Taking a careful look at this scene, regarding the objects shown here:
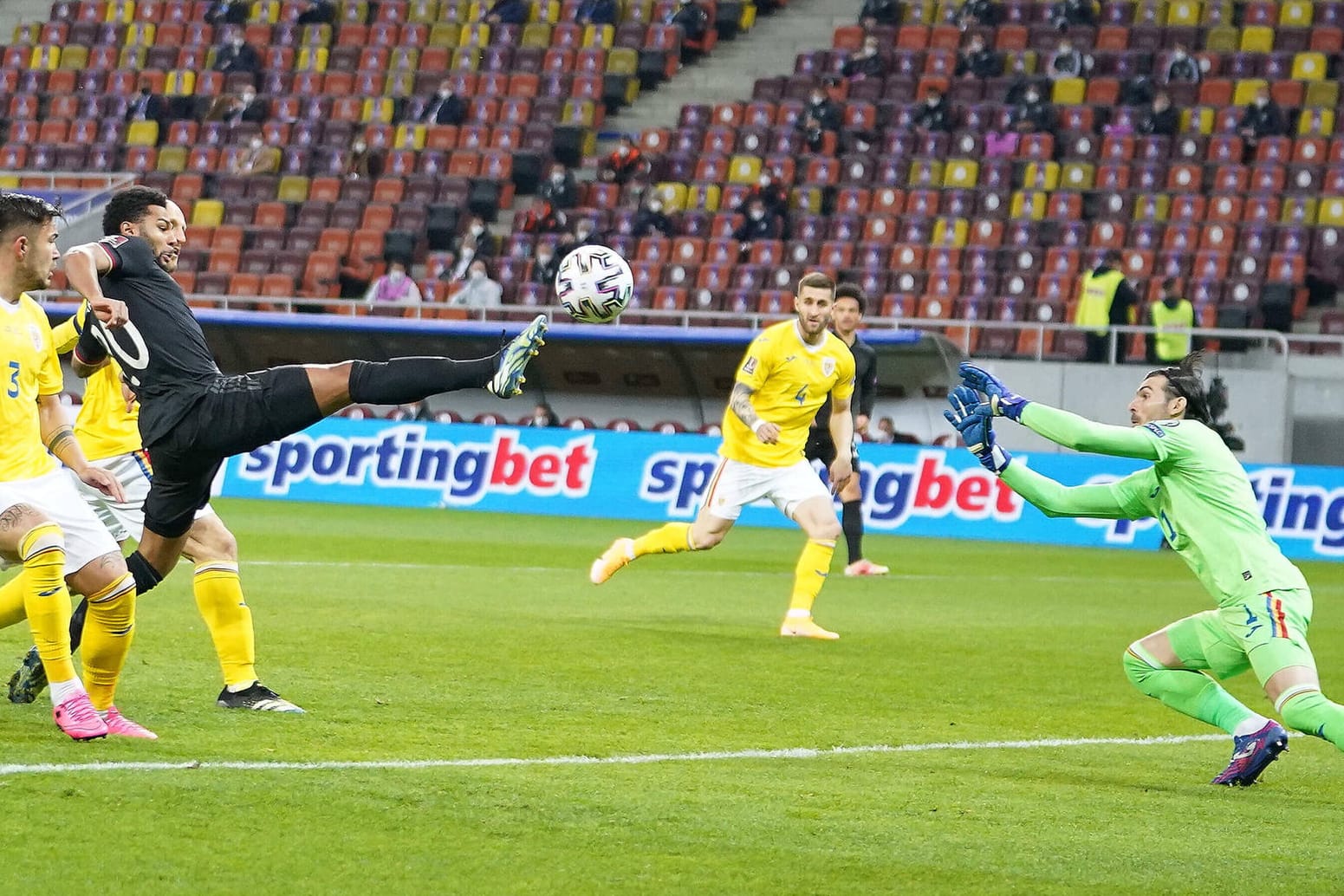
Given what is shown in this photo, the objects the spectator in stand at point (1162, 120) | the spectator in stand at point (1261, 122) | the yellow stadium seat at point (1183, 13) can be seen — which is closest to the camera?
the spectator in stand at point (1261, 122)

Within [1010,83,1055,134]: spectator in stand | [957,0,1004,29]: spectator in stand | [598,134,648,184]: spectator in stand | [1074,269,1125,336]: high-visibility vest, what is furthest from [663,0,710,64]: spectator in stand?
[1074,269,1125,336]: high-visibility vest

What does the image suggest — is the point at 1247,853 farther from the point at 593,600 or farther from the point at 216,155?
the point at 216,155

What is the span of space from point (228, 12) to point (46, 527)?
97.9 ft

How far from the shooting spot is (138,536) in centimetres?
884

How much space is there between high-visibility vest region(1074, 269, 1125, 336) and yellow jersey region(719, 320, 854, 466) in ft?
37.5

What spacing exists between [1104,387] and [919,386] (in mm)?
2205

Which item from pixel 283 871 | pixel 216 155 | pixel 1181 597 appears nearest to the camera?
pixel 283 871

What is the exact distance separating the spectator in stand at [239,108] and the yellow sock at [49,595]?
1046 inches

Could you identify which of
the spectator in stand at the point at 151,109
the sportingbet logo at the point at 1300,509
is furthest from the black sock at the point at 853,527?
the spectator in stand at the point at 151,109

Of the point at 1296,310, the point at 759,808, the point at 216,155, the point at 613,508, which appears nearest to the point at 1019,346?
the point at 1296,310

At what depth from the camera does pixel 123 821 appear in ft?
18.1

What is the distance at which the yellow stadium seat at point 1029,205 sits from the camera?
2577 centimetres

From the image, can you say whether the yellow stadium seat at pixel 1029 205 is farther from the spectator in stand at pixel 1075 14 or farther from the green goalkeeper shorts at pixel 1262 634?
the green goalkeeper shorts at pixel 1262 634

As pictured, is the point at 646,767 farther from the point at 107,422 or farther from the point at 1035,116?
the point at 1035,116
